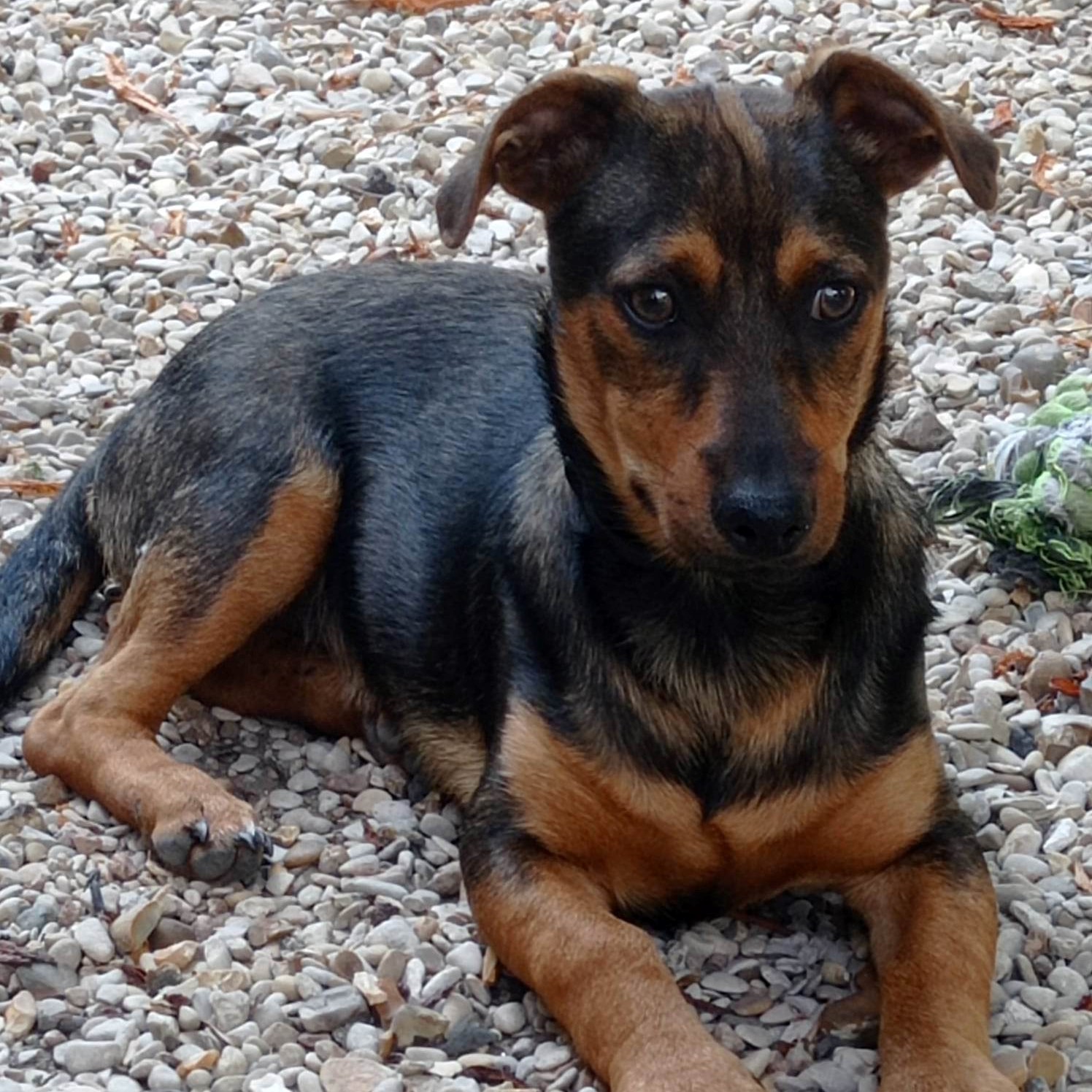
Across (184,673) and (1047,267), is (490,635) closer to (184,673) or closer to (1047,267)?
(184,673)

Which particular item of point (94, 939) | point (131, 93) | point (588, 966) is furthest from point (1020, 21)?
point (94, 939)

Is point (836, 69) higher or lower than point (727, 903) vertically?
higher

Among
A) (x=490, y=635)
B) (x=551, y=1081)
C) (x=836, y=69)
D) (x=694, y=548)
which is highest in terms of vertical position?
(x=836, y=69)

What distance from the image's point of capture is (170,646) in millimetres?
5527

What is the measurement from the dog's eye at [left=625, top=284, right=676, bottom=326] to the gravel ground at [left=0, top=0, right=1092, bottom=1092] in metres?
1.47

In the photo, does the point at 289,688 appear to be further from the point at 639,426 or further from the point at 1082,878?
the point at 1082,878

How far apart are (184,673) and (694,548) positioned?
5.95 ft

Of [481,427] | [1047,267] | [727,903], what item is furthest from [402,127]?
[727,903]

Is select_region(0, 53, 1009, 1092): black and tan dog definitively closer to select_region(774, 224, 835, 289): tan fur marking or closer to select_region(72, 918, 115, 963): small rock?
select_region(774, 224, 835, 289): tan fur marking

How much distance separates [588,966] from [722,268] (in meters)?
1.49

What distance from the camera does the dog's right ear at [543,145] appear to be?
4.47 metres

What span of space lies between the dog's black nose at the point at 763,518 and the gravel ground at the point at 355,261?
3.69 ft

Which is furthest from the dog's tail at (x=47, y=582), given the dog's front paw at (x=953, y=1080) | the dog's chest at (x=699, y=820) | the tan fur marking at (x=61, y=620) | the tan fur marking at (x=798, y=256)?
the dog's front paw at (x=953, y=1080)

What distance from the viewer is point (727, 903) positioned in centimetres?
486
